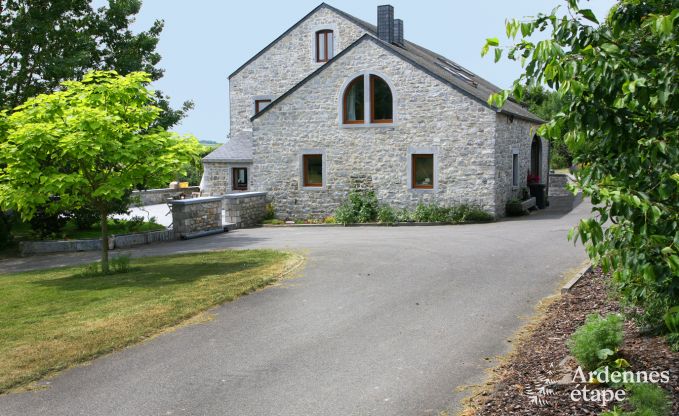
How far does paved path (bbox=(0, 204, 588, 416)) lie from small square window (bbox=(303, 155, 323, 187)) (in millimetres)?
10719

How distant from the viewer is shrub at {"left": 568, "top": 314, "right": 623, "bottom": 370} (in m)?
5.82

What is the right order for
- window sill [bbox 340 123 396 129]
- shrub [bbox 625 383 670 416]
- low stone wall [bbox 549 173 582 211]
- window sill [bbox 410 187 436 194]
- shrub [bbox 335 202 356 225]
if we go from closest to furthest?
shrub [bbox 625 383 670 416] < window sill [bbox 410 187 436 194] < shrub [bbox 335 202 356 225] < window sill [bbox 340 123 396 129] < low stone wall [bbox 549 173 582 211]

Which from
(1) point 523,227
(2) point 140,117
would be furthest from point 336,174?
(2) point 140,117

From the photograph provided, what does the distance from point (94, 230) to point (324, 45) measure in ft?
48.9

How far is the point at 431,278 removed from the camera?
1189cm

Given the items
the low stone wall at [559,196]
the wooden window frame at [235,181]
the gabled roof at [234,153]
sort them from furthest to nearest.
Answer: the wooden window frame at [235,181] < the gabled roof at [234,153] < the low stone wall at [559,196]

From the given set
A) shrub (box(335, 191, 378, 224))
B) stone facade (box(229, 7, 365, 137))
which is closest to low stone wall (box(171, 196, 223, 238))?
shrub (box(335, 191, 378, 224))

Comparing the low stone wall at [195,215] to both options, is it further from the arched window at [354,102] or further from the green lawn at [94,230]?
the arched window at [354,102]

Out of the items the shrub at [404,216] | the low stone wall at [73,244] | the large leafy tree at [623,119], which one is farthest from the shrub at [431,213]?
the large leafy tree at [623,119]

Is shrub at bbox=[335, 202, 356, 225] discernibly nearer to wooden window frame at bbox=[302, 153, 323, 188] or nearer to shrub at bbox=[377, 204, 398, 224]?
shrub at bbox=[377, 204, 398, 224]

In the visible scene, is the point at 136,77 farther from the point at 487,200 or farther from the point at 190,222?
the point at 487,200

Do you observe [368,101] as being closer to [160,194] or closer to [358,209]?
[358,209]

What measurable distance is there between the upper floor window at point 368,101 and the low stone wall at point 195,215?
239 inches

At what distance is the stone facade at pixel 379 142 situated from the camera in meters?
22.1
